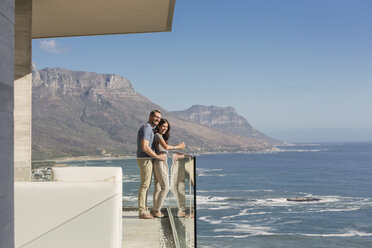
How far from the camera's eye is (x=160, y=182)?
449 cm

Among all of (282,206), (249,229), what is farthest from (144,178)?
(282,206)

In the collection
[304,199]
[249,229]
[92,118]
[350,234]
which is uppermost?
[92,118]

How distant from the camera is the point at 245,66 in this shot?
258 ft

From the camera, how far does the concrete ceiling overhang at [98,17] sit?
218 inches

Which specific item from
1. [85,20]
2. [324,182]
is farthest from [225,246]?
[85,20]

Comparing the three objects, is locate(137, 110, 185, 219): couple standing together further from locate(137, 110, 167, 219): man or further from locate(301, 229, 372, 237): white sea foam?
locate(301, 229, 372, 237): white sea foam

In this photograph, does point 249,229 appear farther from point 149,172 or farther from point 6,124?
point 6,124

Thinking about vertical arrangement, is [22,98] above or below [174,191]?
above

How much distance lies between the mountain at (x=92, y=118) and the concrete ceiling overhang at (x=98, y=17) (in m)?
52.1

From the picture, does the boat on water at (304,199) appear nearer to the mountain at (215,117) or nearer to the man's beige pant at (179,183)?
the mountain at (215,117)

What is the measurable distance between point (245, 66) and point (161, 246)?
3002 inches

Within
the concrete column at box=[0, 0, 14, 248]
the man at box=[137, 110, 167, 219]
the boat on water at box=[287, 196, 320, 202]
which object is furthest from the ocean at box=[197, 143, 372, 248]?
the concrete column at box=[0, 0, 14, 248]

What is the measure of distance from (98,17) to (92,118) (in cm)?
6859

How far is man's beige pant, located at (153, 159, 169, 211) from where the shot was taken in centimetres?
439
